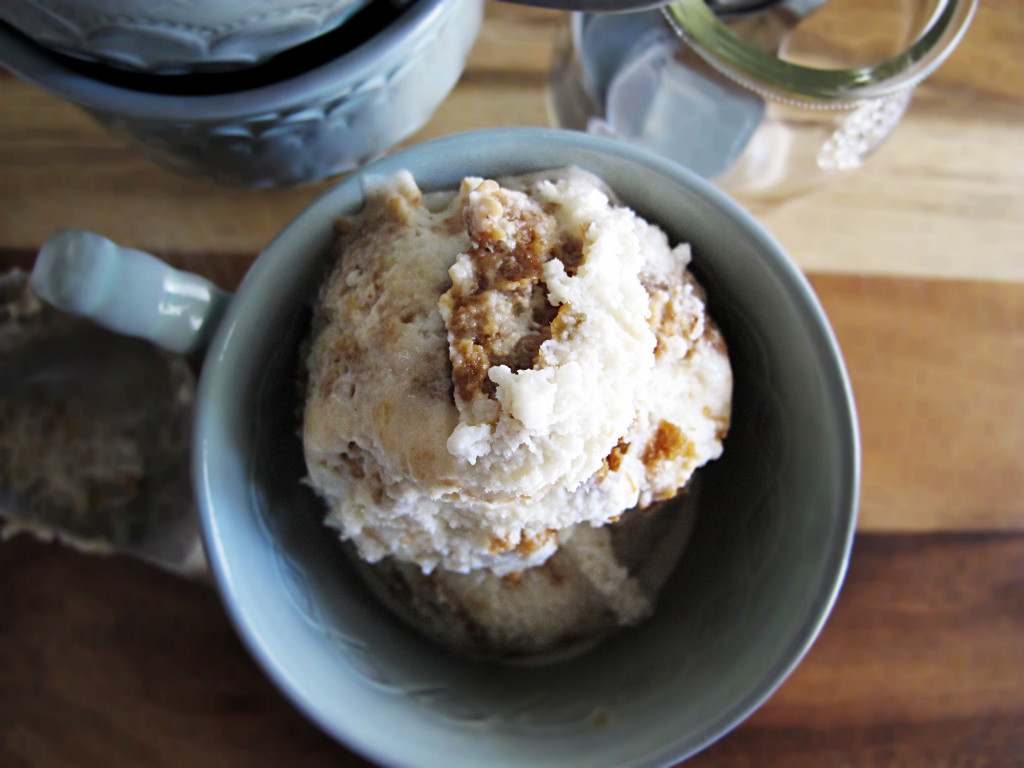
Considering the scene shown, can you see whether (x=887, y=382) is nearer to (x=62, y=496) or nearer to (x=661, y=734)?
(x=661, y=734)

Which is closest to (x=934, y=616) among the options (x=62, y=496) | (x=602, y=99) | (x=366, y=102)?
(x=602, y=99)

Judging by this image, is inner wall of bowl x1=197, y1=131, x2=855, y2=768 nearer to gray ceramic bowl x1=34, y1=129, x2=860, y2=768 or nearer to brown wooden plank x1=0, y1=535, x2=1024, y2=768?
gray ceramic bowl x1=34, y1=129, x2=860, y2=768

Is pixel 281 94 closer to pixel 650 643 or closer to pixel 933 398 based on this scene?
pixel 650 643

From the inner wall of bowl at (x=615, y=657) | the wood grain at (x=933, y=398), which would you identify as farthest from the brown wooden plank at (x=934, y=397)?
the inner wall of bowl at (x=615, y=657)

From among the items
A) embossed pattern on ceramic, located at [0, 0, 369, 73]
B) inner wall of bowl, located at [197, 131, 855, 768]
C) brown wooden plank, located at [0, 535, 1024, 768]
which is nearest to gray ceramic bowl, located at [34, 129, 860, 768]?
inner wall of bowl, located at [197, 131, 855, 768]

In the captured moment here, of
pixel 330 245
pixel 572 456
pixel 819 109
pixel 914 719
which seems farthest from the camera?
pixel 914 719

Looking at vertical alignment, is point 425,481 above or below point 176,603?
above
